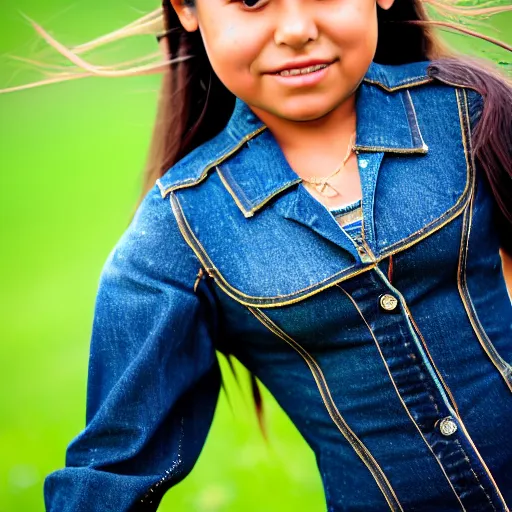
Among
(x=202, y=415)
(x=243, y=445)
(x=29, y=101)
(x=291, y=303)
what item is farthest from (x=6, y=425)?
(x=29, y=101)

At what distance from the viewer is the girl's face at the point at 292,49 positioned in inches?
77.5

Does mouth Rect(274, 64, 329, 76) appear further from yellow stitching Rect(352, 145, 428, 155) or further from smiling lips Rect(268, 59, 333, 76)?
yellow stitching Rect(352, 145, 428, 155)

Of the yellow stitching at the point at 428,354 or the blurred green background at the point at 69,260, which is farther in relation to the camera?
the blurred green background at the point at 69,260

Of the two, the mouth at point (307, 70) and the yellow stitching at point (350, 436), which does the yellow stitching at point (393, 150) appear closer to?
the mouth at point (307, 70)

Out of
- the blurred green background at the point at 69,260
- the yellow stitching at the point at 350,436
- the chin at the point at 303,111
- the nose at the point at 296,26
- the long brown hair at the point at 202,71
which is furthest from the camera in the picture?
the blurred green background at the point at 69,260

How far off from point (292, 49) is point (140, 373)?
68cm

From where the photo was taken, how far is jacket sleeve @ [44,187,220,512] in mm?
2062

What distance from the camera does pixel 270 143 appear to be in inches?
85.8

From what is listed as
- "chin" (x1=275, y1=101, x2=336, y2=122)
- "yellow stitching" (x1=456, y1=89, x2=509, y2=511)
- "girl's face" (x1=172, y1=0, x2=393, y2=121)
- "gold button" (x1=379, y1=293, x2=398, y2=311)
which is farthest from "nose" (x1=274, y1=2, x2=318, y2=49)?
"gold button" (x1=379, y1=293, x2=398, y2=311)

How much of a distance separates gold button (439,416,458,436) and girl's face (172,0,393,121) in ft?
2.09

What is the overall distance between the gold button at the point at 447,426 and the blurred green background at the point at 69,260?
594 mm

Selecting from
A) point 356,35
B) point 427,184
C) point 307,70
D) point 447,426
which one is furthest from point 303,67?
point 447,426

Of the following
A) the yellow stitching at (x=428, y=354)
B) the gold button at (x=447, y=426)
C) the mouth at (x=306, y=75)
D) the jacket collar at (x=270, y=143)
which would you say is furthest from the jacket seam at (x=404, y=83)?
the gold button at (x=447, y=426)

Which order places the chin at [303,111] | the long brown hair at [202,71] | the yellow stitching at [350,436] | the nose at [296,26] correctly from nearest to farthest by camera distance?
1. the nose at [296,26]
2. the chin at [303,111]
3. the yellow stitching at [350,436]
4. the long brown hair at [202,71]
